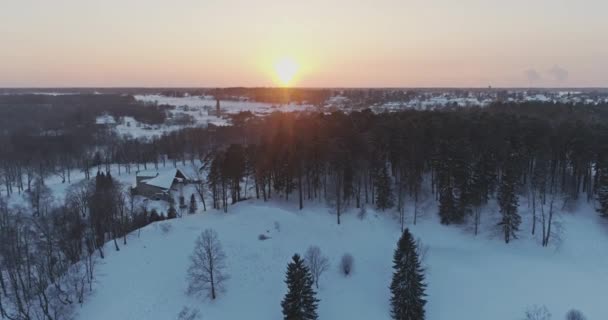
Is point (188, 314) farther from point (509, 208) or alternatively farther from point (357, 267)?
point (509, 208)

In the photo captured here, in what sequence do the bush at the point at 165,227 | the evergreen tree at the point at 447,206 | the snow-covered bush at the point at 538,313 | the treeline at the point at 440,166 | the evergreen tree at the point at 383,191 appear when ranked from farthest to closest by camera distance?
the evergreen tree at the point at 383,191 < the treeline at the point at 440,166 < the evergreen tree at the point at 447,206 < the bush at the point at 165,227 < the snow-covered bush at the point at 538,313

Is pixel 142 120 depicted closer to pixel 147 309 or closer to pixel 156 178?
pixel 156 178

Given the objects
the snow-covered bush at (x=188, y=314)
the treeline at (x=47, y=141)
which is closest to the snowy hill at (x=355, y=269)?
the snow-covered bush at (x=188, y=314)

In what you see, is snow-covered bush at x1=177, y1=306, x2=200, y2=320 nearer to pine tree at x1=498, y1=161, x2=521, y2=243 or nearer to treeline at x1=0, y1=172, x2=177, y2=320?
treeline at x1=0, y1=172, x2=177, y2=320

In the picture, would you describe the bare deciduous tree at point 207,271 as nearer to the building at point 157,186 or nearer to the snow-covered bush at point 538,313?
the snow-covered bush at point 538,313

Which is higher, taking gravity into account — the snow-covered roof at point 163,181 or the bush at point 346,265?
the snow-covered roof at point 163,181

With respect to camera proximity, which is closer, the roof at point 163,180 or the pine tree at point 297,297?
the pine tree at point 297,297
